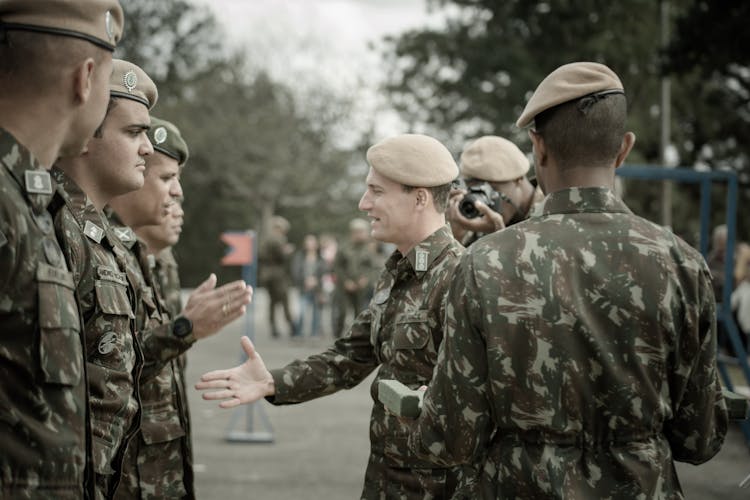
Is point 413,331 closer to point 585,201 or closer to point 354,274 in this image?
point 585,201

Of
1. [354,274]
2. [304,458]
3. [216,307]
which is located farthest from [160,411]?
[354,274]

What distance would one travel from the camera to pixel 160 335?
3.62m

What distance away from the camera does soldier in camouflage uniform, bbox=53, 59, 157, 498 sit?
295cm

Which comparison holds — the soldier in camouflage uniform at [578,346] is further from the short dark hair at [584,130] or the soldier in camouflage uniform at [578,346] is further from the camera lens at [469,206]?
the camera lens at [469,206]

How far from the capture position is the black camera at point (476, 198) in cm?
464

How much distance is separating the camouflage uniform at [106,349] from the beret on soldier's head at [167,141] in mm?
1275

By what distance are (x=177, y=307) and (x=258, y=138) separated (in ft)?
134

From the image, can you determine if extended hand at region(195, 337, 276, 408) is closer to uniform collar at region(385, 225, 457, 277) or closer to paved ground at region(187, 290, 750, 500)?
uniform collar at region(385, 225, 457, 277)

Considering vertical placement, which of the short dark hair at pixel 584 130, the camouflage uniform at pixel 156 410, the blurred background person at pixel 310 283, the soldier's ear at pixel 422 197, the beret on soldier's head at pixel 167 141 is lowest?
the blurred background person at pixel 310 283

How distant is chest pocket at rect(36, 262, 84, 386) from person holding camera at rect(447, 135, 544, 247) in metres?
2.72

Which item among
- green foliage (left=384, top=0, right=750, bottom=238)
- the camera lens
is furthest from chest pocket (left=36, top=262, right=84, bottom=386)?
green foliage (left=384, top=0, right=750, bottom=238)

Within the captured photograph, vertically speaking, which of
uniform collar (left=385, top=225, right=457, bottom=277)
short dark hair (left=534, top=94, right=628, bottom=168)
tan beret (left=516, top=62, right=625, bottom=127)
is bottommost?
uniform collar (left=385, top=225, right=457, bottom=277)

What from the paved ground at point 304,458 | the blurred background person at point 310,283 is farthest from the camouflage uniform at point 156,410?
the blurred background person at point 310,283

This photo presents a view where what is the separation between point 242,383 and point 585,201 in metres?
1.75
